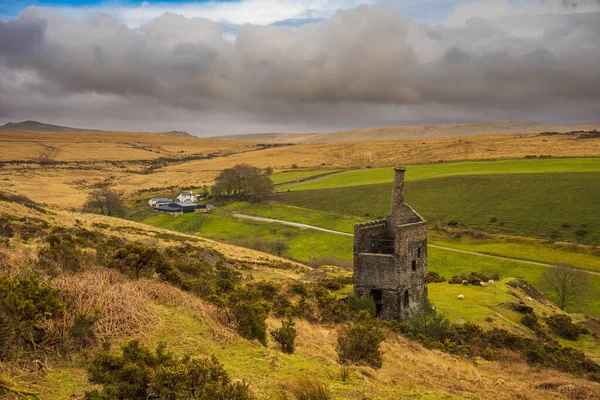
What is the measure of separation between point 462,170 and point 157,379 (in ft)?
428

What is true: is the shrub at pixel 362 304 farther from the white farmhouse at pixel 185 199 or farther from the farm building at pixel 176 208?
the white farmhouse at pixel 185 199

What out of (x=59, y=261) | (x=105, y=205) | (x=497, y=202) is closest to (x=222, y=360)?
(x=59, y=261)

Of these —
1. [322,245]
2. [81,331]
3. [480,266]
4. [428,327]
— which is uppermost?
[81,331]

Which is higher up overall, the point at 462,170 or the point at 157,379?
the point at 157,379

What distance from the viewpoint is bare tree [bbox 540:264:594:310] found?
5378 centimetres

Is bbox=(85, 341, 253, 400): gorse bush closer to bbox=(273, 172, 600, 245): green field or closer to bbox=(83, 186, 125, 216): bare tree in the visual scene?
bbox=(273, 172, 600, 245): green field

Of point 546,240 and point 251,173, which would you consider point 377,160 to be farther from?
point 546,240

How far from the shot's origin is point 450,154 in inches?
6909

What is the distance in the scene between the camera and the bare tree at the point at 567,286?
5378cm

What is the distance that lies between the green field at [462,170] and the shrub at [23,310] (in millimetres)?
115711

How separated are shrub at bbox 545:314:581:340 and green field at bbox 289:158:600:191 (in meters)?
80.8

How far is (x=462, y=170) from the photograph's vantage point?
130 metres

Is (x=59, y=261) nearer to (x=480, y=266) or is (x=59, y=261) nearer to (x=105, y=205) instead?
(x=480, y=266)

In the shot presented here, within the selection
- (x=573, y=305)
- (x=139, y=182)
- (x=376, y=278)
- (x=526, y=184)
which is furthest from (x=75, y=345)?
(x=139, y=182)
